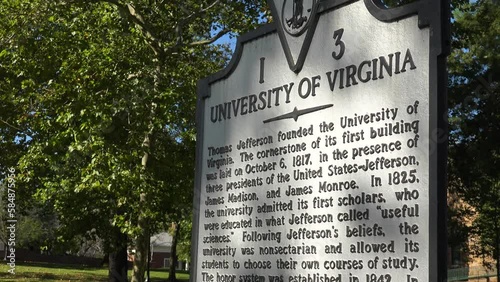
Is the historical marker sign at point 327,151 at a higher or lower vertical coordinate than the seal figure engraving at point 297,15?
lower

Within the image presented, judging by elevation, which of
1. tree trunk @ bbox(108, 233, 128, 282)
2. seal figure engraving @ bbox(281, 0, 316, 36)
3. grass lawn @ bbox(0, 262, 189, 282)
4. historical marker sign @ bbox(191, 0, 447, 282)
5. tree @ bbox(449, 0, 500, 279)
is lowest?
grass lawn @ bbox(0, 262, 189, 282)

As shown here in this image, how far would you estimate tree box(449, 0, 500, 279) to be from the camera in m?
20.9

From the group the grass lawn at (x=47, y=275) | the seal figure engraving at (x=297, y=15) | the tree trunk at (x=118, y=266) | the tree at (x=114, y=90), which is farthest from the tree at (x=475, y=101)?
the grass lawn at (x=47, y=275)

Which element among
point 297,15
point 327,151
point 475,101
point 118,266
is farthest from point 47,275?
point 327,151

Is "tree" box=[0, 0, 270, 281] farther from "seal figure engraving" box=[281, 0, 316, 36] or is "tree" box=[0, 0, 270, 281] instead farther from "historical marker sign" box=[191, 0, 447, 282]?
"seal figure engraving" box=[281, 0, 316, 36]

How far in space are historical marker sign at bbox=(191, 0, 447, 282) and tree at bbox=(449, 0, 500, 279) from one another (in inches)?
586

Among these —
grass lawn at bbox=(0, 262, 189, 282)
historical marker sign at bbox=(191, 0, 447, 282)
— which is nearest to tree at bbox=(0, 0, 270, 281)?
historical marker sign at bbox=(191, 0, 447, 282)

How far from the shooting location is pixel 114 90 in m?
15.6

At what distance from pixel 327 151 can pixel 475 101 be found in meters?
17.8

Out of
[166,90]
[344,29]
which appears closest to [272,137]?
[344,29]

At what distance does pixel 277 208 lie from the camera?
17.0 ft

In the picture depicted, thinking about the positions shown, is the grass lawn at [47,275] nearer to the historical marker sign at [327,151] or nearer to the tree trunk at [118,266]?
the tree trunk at [118,266]

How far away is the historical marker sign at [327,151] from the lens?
4.24 m

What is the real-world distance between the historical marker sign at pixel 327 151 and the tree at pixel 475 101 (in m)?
14.9
